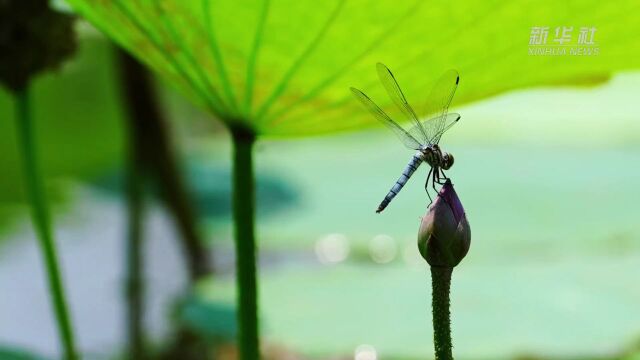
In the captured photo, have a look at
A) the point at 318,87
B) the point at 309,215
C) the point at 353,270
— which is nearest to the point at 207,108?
the point at 318,87

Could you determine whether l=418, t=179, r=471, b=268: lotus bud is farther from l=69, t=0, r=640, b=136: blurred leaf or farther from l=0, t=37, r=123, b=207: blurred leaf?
l=0, t=37, r=123, b=207: blurred leaf

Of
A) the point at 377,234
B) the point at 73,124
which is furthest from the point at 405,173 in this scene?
the point at 73,124

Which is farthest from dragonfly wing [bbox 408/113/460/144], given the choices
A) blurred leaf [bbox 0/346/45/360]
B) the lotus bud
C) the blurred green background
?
the blurred green background

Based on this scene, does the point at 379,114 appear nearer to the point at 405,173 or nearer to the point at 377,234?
the point at 405,173

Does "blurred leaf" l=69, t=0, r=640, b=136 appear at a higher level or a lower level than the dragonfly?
higher

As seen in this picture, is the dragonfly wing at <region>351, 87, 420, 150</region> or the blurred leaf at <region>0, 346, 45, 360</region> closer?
the dragonfly wing at <region>351, 87, 420, 150</region>

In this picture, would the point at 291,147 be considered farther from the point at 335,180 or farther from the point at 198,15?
the point at 198,15

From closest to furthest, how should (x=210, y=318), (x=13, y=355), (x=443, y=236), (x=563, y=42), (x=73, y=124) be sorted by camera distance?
(x=443, y=236)
(x=563, y=42)
(x=13, y=355)
(x=210, y=318)
(x=73, y=124)

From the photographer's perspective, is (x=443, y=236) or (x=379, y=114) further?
(x=379, y=114)

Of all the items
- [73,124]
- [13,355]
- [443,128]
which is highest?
[73,124]
